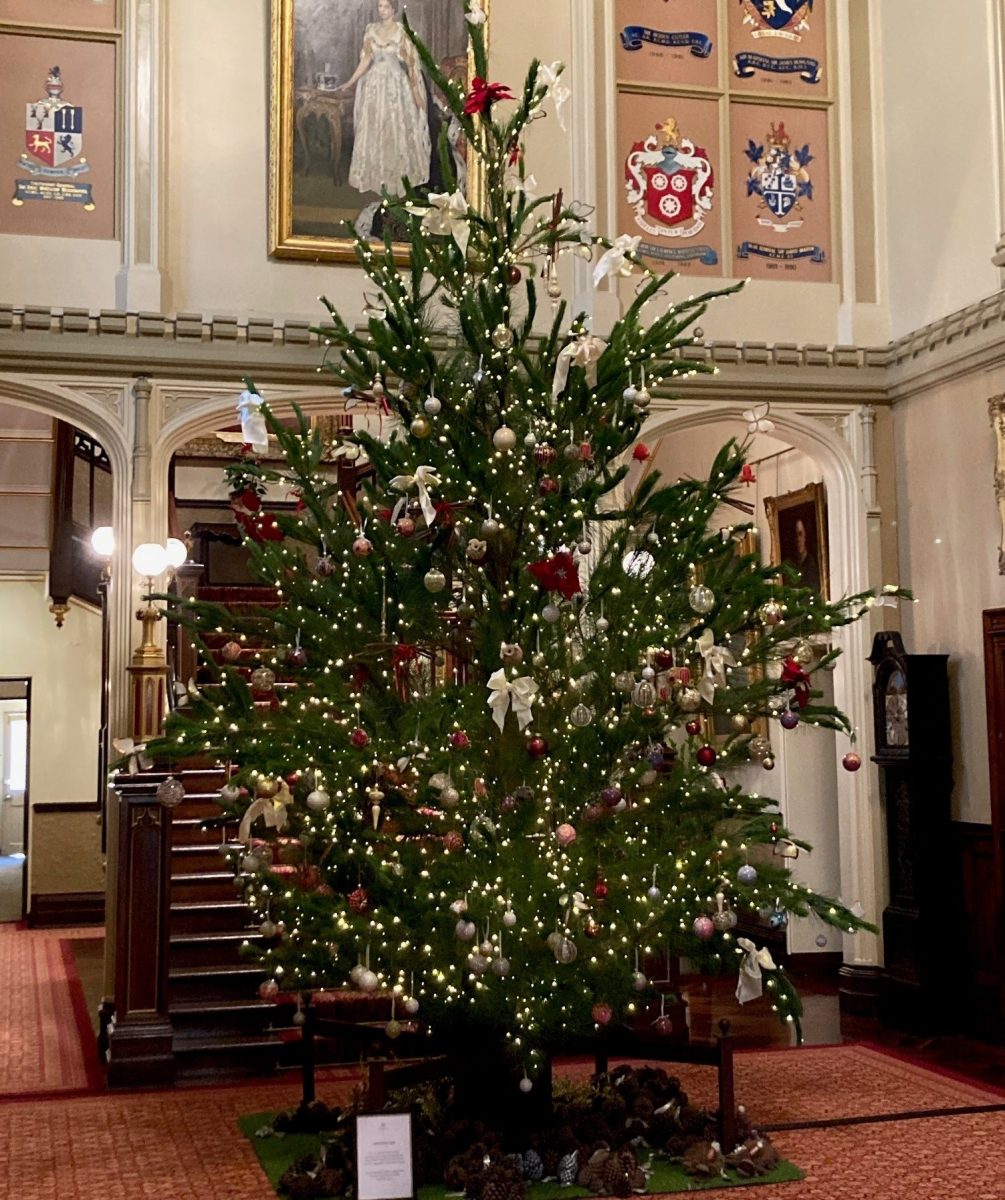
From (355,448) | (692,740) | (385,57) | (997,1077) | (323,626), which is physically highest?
(385,57)

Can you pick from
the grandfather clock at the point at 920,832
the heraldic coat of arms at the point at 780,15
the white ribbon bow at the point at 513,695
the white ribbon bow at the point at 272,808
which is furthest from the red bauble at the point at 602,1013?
the heraldic coat of arms at the point at 780,15

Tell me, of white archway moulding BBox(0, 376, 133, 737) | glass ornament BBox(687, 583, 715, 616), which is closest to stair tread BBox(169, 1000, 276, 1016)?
white archway moulding BBox(0, 376, 133, 737)

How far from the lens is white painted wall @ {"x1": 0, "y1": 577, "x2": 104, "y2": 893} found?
14.0m

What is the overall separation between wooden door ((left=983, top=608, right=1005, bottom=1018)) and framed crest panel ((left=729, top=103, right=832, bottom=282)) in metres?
2.51

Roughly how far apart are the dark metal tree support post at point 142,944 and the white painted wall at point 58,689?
736 cm

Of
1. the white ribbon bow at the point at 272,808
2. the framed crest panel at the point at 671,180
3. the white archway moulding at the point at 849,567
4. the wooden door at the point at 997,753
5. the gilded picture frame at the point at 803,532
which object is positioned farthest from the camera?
the gilded picture frame at the point at 803,532

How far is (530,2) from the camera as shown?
859 cm

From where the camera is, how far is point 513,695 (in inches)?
185

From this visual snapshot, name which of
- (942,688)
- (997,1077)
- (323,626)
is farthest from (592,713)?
(942,688)

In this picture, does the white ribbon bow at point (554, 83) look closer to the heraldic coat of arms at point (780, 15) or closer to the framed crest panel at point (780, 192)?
the framed crest panel at point (780, 192)

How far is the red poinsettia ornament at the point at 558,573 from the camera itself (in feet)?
15.3

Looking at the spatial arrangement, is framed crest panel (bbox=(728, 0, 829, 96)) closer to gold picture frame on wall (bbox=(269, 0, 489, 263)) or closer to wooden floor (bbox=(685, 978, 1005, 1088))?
gold picture frame on wall (bbox=(269, 0, 489, 263))

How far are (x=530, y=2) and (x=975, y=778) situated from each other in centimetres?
503

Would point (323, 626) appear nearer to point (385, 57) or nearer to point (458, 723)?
point (458, 723)
